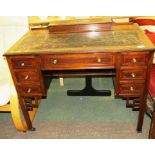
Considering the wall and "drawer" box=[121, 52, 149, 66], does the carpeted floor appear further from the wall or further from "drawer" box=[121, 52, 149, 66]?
"drawer" box=[121, 52, 149, 66]

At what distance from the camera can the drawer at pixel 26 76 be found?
144cm

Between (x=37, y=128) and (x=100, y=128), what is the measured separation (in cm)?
60

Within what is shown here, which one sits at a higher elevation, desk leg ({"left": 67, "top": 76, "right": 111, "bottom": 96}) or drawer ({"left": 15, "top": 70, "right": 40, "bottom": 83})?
drawer ({"left": 15, "top": 70, "right": 40, "bottom": 83})

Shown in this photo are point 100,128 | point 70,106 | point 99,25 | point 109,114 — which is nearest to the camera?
point 99,25

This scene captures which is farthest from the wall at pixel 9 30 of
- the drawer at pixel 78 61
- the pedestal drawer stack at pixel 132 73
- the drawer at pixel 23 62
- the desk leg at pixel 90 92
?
the pedestal drawer stack at pixel 132 73

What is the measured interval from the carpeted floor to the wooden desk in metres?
0.28

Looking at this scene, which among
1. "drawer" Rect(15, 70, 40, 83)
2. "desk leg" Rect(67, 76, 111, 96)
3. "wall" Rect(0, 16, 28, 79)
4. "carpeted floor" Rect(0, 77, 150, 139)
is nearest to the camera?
"drawer" Rect(15, 70, 40, 83)

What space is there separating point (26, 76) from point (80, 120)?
75 centimetres

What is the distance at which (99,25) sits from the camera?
1659 millimetres

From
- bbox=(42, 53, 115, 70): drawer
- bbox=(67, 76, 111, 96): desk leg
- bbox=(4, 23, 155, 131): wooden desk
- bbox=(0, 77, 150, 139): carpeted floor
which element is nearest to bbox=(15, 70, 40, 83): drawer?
bbox=(4, 23, 155, 131): wooden desk

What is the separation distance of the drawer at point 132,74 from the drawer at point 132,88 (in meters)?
0.06

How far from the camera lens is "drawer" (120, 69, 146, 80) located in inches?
54.4
